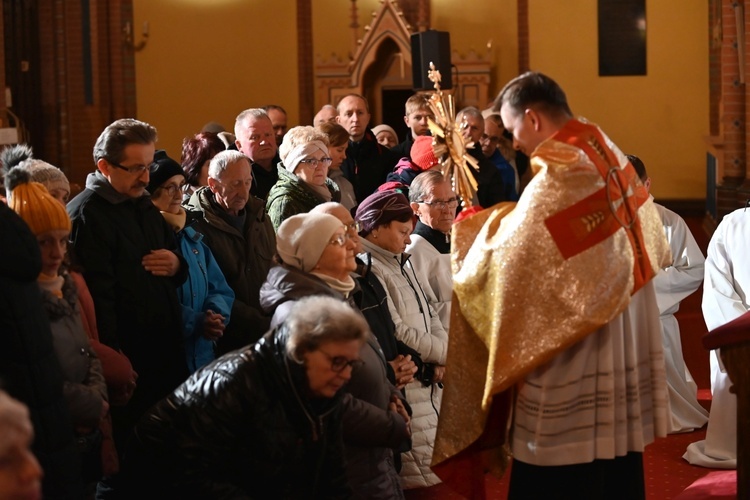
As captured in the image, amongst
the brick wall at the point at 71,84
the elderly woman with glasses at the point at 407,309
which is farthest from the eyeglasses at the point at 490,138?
the brick wall at the point at 71,84

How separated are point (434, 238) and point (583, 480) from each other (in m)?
2.26

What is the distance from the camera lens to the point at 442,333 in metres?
5.16

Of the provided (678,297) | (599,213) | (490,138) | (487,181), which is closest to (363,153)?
(487,181)

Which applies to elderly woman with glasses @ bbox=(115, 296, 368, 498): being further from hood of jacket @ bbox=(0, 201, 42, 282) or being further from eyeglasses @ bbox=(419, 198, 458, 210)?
eyeglasses @ bbox=(419, 198, 458, 210)

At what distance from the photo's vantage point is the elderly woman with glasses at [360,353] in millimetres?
3691

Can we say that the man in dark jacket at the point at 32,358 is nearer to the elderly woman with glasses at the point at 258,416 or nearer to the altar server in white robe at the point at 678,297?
the elderly woman with glasses at the point at 258,416

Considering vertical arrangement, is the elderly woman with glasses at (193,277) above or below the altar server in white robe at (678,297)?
above

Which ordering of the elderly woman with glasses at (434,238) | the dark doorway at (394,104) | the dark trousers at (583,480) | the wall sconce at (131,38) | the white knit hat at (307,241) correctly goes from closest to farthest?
1. the dark trousers at (583,480)
2. the white knit hat at (307,241)
3. the elderly woman with glasses at (434,238)
4. the wall sconce at (131,38)
5. the dark doorway at (394,104)

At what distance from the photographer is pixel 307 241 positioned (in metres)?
3.93

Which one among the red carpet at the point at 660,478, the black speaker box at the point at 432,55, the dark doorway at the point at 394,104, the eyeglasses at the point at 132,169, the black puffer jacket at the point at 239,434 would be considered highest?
the black speaker box at the point at 432,55

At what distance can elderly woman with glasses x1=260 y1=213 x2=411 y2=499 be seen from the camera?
3691 millimetres

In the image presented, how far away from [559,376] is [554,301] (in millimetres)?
246

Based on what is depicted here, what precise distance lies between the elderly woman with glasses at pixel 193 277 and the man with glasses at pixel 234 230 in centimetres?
11

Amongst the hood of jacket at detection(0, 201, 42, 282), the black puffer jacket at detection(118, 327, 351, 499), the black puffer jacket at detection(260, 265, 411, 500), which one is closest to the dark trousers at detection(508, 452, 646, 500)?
the black puffer jacket at detection(260, 265, 411, 500)
